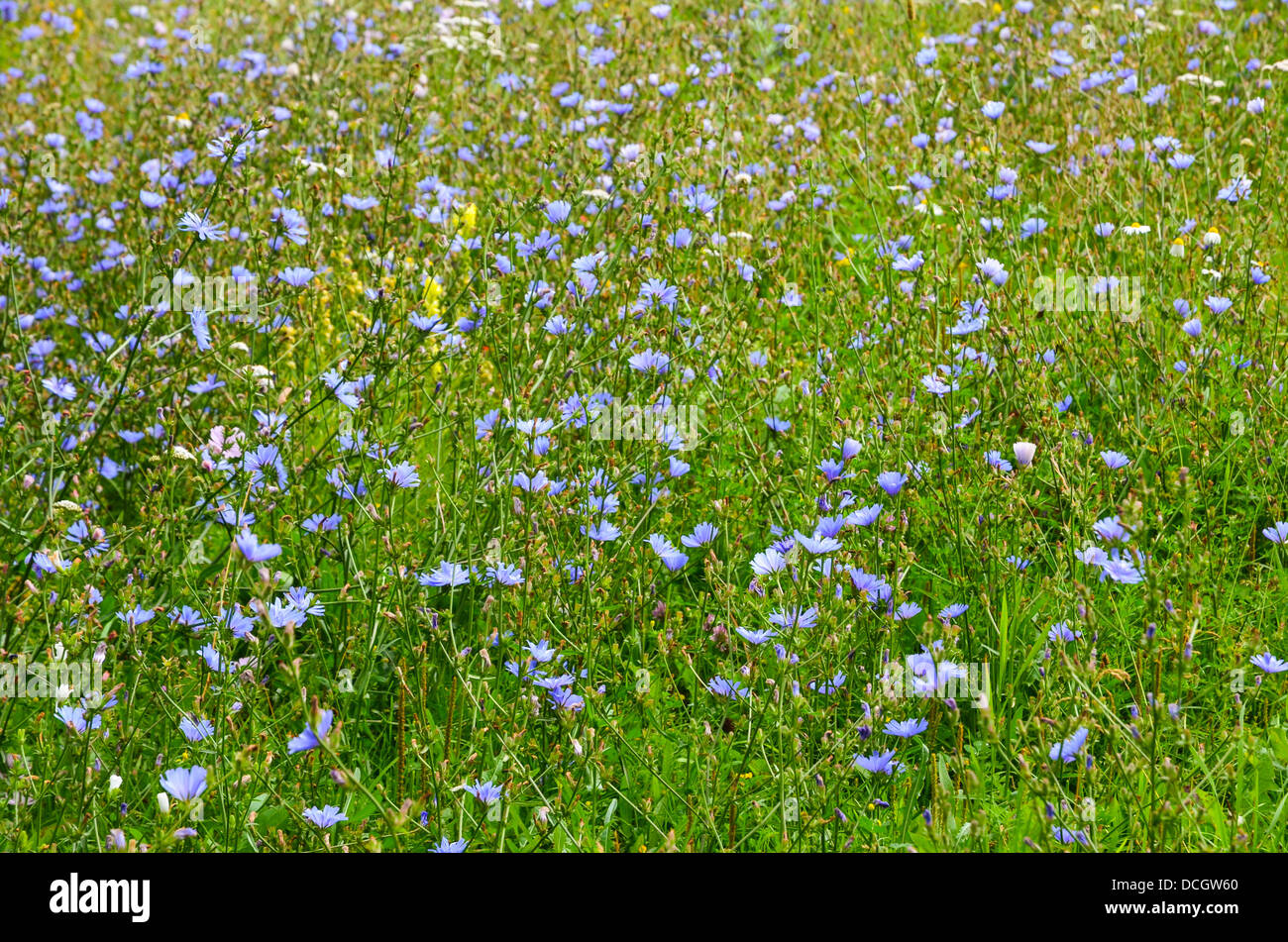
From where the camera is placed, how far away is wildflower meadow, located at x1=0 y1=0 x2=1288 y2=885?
2125 millimetres

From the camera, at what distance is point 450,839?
2100mm

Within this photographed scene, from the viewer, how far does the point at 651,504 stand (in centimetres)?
277

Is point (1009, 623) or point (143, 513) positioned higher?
point (143, 513)

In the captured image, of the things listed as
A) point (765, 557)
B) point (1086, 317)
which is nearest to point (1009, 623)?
point (765, 557)

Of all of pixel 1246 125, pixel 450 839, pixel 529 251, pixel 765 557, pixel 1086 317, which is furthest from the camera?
pixel 1246 125

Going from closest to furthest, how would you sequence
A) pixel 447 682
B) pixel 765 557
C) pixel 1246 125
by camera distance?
pixel 765 557 → pixel 447 682 → pixel 1246 125

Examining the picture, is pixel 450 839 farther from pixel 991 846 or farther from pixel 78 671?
pixel 991 846

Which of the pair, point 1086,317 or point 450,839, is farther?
point 1086,317

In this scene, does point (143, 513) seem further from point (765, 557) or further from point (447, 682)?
point (765, 557)

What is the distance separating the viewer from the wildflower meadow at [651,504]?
83.7 inches
